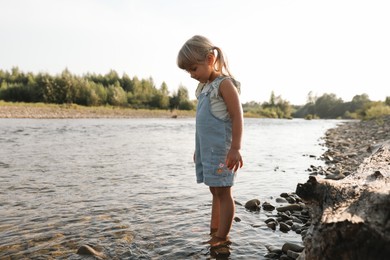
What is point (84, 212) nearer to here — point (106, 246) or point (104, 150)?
point (106, 246)

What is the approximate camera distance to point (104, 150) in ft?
34.5

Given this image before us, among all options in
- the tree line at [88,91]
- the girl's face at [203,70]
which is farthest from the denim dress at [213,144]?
the tree line at [88,91]

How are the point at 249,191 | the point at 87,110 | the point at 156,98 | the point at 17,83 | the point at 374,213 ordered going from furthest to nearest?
the point at 156,98 < the point at 17,83 < the point at 87,110 < the point at 249,191 < the point at 374,213

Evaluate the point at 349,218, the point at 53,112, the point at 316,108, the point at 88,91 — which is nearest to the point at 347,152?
the point at 349,218

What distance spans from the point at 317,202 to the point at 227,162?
0.95m

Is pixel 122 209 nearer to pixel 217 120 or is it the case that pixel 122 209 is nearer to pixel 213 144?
pixel 213 144

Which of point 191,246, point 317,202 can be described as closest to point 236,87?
point 317,202

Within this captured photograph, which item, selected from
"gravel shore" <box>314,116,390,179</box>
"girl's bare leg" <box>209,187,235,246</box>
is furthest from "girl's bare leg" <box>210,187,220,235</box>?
"gravel shore" <box>314,116,390,179</box>

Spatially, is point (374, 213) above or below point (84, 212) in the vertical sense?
above

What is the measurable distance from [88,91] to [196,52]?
169 feet

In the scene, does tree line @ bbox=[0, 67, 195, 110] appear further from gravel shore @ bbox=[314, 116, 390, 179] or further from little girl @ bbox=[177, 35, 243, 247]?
little girl @ bbox=[177, 35, 243, 247]

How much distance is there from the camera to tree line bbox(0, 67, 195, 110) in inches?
1918

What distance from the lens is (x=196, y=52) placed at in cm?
287

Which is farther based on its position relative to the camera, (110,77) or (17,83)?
(110,77)
